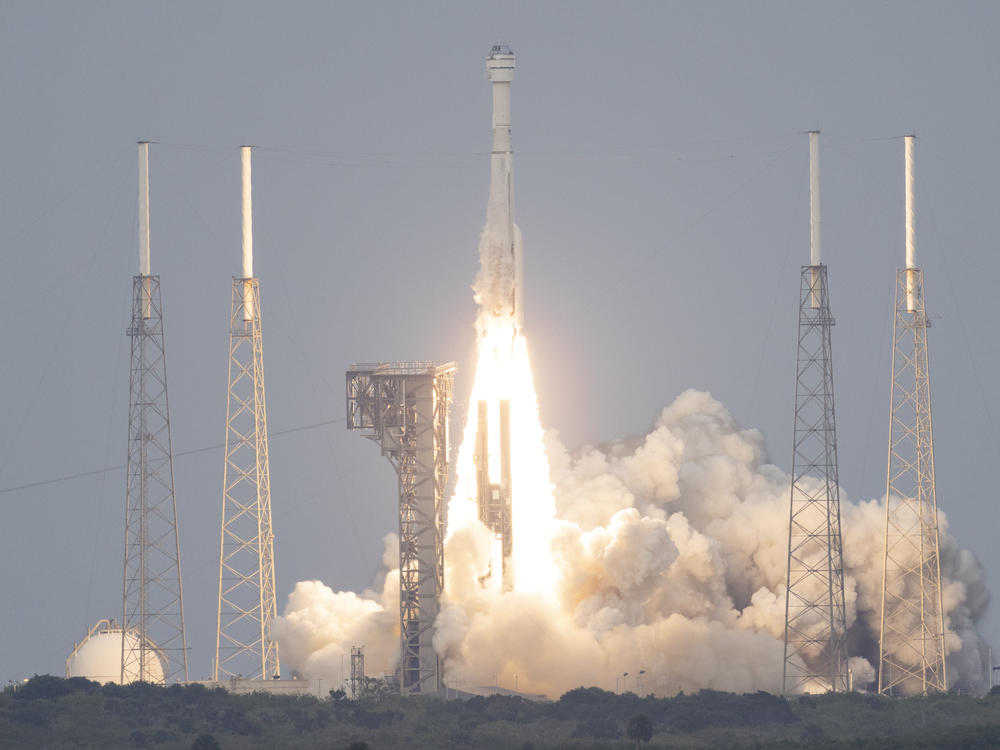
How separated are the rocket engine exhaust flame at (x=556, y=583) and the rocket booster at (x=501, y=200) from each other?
52 millimetres

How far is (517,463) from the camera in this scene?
12962 cm

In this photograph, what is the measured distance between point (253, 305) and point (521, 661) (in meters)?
16.0

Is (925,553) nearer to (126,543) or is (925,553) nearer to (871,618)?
(871,618)

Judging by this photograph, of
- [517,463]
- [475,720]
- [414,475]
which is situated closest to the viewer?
[475,720]

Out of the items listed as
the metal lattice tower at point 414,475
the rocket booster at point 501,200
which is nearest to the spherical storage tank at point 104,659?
the metal lattice tower at point 414,475

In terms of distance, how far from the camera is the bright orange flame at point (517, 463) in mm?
127562

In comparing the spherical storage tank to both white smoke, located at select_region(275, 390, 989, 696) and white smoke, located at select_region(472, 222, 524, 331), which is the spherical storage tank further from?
white smoke, located at select_region(472, 222, 524, 331)

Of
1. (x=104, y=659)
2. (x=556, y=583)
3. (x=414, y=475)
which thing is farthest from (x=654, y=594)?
(x=104, y=659)

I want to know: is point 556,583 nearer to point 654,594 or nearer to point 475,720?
point 654,594

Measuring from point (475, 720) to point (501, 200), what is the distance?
20.3 metres

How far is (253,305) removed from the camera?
125m

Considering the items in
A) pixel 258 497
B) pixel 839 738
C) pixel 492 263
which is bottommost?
pixel 839 738

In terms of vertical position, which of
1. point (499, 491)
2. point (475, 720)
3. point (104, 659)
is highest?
point (499, 491)

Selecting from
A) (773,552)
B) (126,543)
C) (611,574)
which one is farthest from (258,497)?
(773,552)
